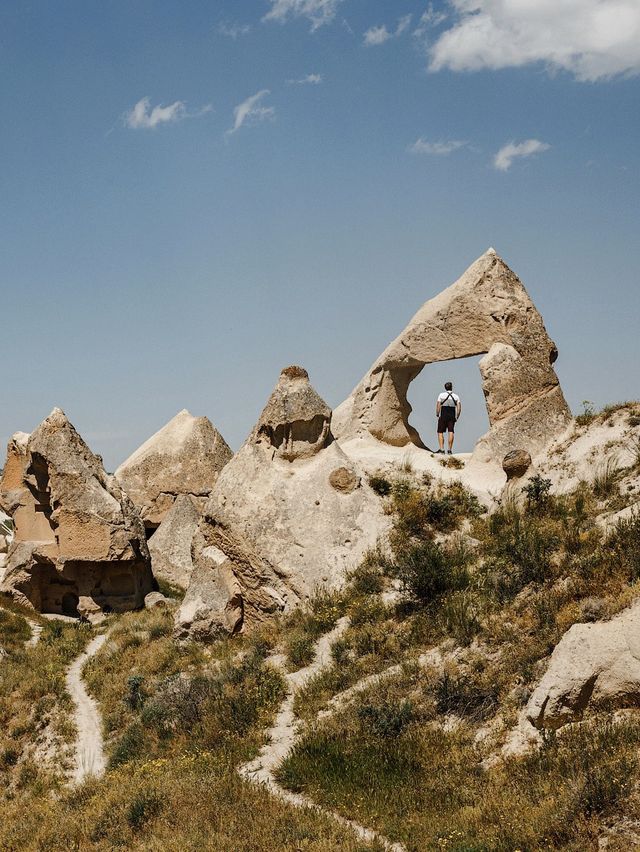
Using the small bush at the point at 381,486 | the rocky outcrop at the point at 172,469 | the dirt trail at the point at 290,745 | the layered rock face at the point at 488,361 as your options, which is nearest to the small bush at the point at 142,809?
the dirt trail at the point at 290,745

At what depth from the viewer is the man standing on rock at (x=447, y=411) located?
20125mm

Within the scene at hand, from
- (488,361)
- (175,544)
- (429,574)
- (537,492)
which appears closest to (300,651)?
(429,574)

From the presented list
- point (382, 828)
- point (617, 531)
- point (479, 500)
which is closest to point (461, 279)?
point (479, 500)

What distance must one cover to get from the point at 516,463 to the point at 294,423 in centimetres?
435

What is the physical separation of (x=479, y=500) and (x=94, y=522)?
10.2 meters

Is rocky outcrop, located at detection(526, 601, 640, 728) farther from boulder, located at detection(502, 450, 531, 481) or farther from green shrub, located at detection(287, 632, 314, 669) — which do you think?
boulder, located at detection(502, 450, 531, 481)

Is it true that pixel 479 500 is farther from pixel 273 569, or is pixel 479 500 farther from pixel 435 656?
pixel 435 656

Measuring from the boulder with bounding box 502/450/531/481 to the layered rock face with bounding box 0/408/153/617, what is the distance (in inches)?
392

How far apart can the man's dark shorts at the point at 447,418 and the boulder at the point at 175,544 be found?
8639 millimetres

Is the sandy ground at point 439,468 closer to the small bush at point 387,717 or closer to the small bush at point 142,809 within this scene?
the small bush at point 387,717

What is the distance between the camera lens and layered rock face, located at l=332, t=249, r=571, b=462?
17781 mm

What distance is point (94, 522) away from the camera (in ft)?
70.0

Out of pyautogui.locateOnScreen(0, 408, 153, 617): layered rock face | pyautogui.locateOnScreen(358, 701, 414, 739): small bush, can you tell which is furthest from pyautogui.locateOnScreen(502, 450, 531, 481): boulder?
pyautogui.locateOnScreen(0, 408, 153, 617): layered rock face

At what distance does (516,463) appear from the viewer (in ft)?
53.4
